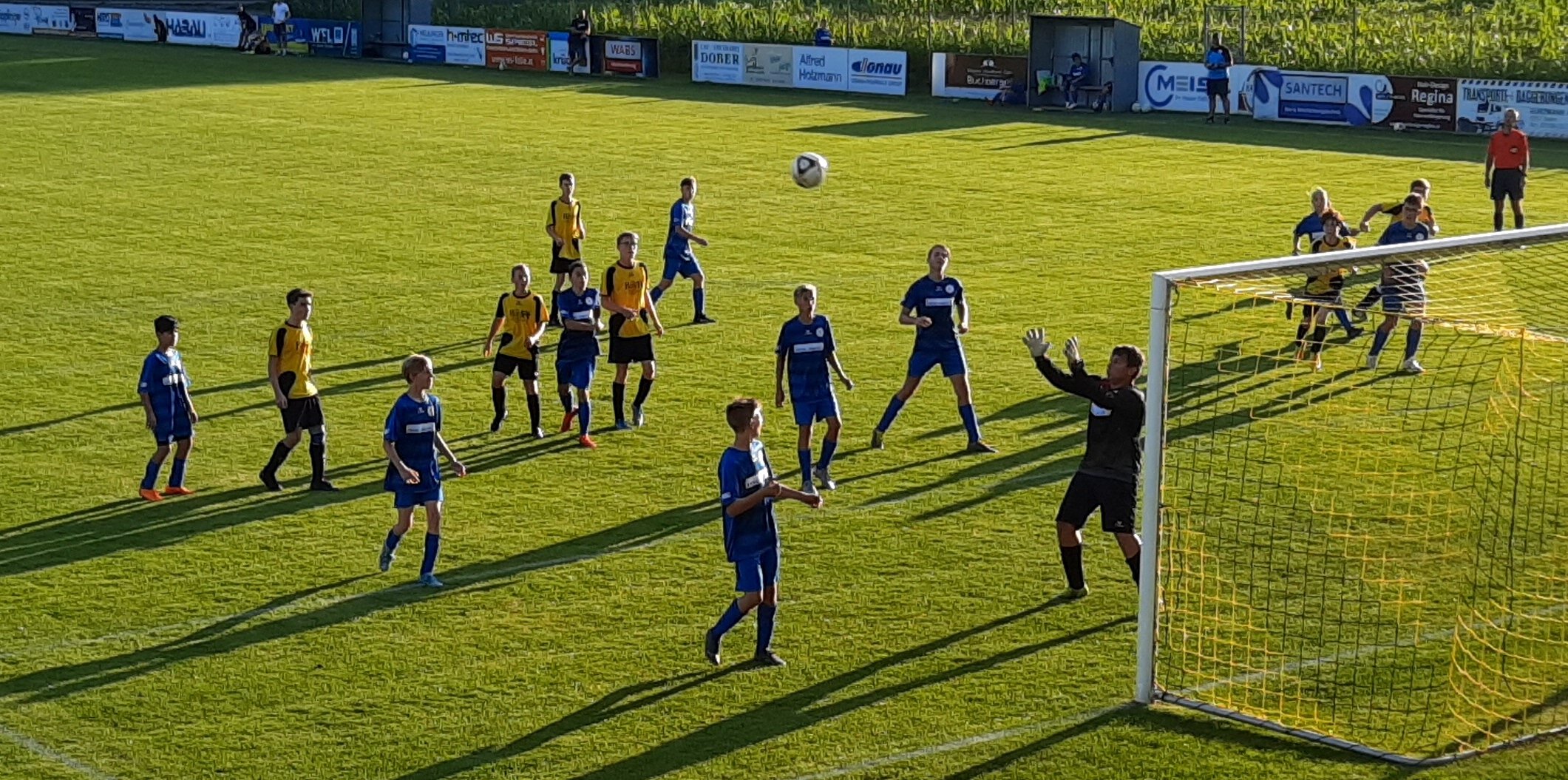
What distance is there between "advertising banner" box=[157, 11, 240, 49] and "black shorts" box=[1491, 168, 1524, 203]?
46.6 meters

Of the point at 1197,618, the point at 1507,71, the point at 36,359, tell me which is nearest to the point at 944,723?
the point at 1197,618

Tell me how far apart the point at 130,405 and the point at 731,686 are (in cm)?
1026

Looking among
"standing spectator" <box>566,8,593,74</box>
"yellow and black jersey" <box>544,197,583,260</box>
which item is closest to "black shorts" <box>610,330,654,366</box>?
"yellow and black jersey" <box>544,197,583,260</box>

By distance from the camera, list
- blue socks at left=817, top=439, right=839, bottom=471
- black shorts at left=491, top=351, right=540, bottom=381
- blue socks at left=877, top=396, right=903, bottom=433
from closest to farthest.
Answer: blue socks at left=817, top=439, right=839, bottom=471 < blue socks at left=877, top=396, right=903, bottom=433 < black shorts at left=491, top=351, right=540, bottom=381

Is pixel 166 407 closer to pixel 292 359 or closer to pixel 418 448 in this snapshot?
pixel 292 359

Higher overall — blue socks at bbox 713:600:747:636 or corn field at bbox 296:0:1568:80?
corn field at bbox 296:0:1568:80

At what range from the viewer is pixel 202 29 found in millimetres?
65312

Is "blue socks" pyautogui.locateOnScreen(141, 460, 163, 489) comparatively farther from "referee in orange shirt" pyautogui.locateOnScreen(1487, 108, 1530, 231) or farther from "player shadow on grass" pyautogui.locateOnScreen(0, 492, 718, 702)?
"referee in orange shirt" pyautogui.locateOnScreen(1487, 108, 1530, 231)

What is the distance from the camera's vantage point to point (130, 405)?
20.1 meters

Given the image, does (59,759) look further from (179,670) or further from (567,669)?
(567,669)

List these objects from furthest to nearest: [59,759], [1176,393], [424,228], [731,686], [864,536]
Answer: [424,228], [1176,393], [864,536], [731,686], [59,759]

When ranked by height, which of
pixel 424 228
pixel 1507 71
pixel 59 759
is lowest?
pixel 59 759

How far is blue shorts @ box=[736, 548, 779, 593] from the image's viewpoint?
12508 mm

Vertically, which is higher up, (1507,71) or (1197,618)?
(1507,71)
